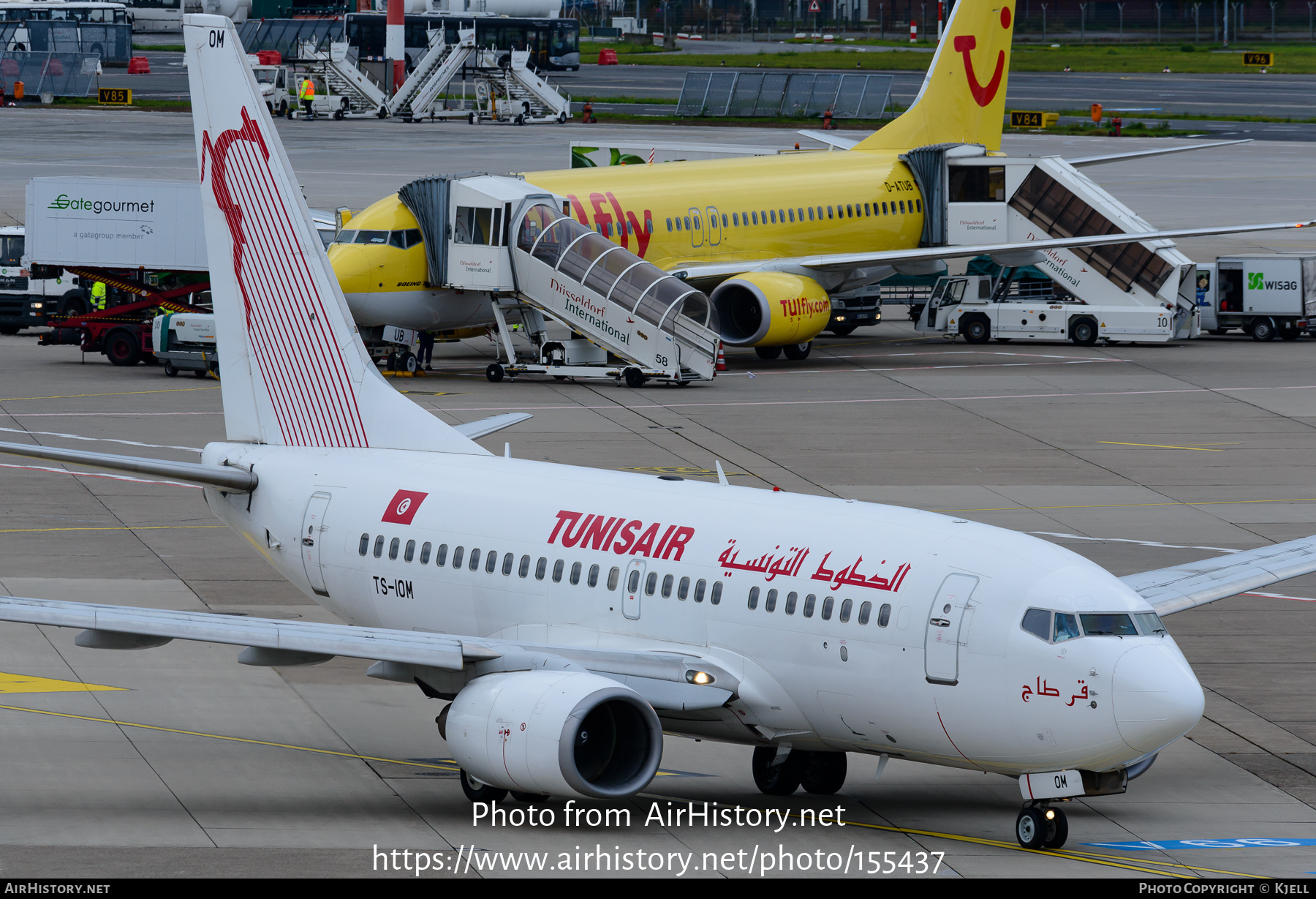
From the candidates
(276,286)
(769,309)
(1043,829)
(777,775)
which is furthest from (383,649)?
(769,309)

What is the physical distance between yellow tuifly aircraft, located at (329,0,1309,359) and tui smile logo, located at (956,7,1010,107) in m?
0.05

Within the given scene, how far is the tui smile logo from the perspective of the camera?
6544 cm

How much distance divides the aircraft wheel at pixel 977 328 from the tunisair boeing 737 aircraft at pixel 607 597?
122ft

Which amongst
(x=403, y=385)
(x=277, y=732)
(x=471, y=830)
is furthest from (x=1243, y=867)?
(x=403, y=385)

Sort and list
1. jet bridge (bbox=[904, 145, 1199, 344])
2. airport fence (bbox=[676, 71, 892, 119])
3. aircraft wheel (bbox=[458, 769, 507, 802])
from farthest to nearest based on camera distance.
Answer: airport fence (bbox=[676, 71, 892, 119]) < jet bridge (bbox=[904, 145, 1199, 344]) < aircraft wheel (bbox=[458, 769, 507, 802])

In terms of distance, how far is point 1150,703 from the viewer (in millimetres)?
18453

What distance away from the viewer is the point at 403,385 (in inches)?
2015

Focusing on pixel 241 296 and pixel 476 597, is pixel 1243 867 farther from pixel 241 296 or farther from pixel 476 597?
pixel 241 296

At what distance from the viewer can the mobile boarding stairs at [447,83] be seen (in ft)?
408

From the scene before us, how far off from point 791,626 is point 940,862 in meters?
3.05

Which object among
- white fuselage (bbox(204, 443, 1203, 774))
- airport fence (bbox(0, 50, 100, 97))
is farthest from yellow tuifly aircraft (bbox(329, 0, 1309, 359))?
airport fence (bbox(0, 50, 100, 97))

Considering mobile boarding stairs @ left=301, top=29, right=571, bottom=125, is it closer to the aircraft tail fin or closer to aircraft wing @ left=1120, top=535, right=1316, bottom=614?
the aircraft tail fin

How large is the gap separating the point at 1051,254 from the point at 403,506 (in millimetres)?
39681

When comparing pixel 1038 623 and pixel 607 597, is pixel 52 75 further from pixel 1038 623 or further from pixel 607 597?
pixel 1038 623
